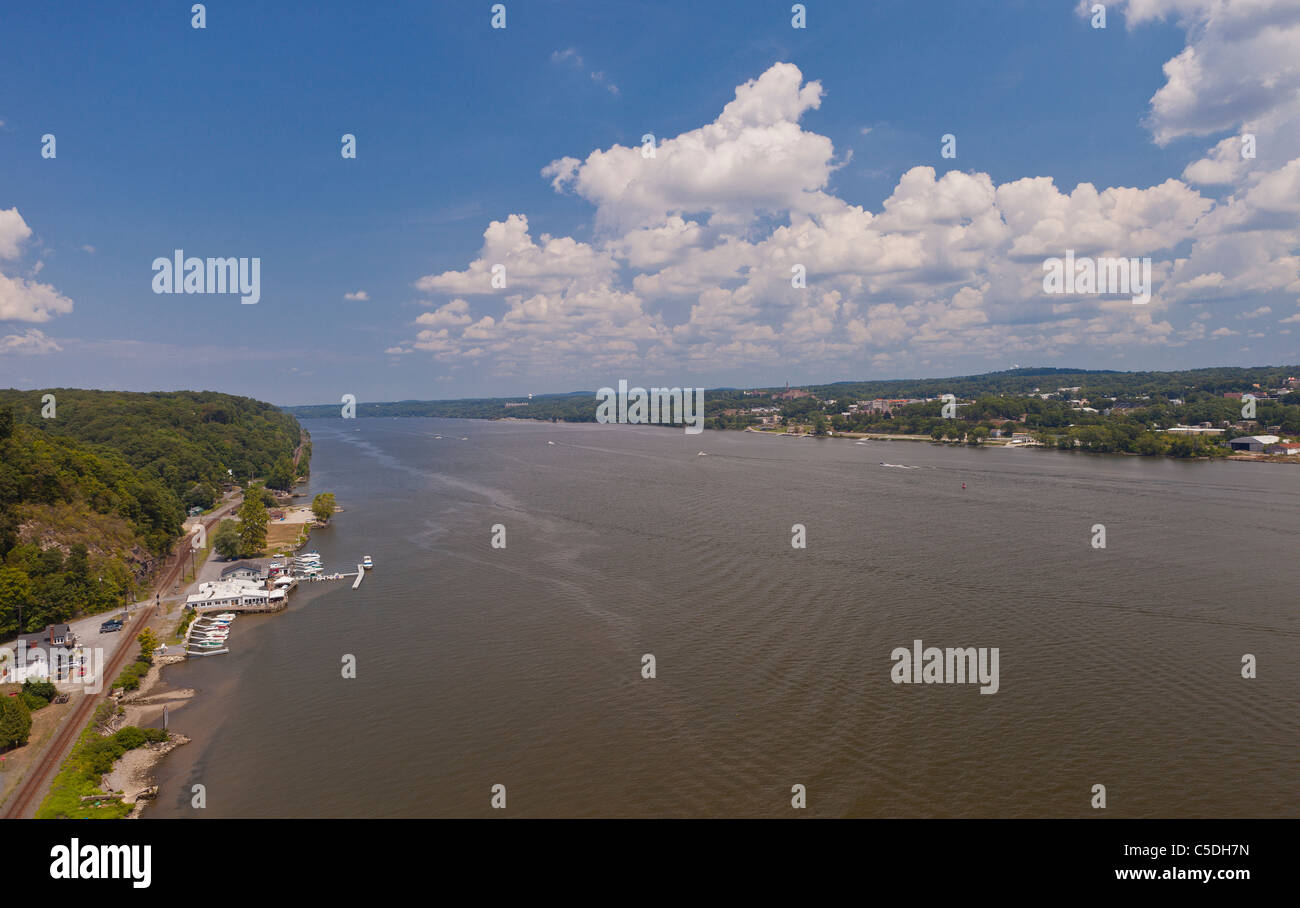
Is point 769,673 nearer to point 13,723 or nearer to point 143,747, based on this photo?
point 143,747

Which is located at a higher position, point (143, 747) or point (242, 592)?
point (242, 592)

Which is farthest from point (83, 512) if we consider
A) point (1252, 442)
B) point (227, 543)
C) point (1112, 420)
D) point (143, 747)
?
point (1112, 420)

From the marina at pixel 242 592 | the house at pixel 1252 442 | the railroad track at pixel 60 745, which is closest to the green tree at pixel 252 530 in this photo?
the marina at pixel 242 592

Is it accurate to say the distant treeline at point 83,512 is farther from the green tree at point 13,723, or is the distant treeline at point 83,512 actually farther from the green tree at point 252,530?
the green tree at point 13,723

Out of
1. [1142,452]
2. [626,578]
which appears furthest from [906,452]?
[626,578]

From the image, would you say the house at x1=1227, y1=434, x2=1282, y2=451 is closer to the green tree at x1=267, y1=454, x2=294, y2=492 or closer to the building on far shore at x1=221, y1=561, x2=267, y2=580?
the building on far shore at x1=221, y1=561, x2=267, y2=580

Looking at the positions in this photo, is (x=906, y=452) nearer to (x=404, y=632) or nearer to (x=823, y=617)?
(x=823, y=617)
